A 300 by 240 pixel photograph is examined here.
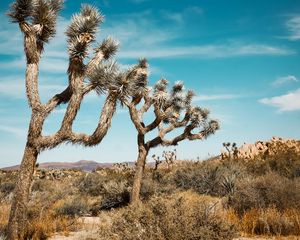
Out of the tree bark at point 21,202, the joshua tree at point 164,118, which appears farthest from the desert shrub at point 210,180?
the tree bark at point 21,202

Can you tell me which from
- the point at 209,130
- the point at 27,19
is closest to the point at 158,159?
the point at 209,130

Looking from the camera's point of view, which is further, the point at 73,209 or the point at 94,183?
the point at 94,183

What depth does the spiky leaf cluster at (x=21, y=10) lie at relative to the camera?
8.82 metres

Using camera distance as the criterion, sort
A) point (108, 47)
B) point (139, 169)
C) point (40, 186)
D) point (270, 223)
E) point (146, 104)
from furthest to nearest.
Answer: point (40, 186) < point (146, 104) < point (139, 169) < point (108, 47) < point (270, 223)

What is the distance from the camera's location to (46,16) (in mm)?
9133

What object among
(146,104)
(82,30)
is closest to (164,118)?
(146,104)

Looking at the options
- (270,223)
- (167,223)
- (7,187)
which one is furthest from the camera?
(7,187)

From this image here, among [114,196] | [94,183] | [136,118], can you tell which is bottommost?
[114,196]

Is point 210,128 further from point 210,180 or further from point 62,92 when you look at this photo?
point 62,92

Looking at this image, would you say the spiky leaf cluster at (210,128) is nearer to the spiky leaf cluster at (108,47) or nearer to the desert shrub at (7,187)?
the spiky leaf cluster at (108,47)

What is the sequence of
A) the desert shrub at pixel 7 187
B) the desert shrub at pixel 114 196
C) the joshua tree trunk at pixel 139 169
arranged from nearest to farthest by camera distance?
the joshua tree trunk at pixel 139 169
the desert shrub at pixel 114 196
the desert shrub at pixel 7 187

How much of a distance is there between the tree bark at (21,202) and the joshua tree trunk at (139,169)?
232 inches

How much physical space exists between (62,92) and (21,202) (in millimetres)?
2947

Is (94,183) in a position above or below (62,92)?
below
